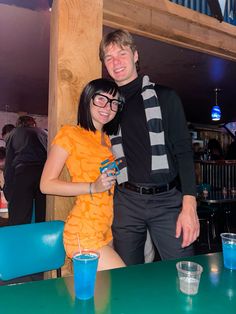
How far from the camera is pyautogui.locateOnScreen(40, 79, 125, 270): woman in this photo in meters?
1.54

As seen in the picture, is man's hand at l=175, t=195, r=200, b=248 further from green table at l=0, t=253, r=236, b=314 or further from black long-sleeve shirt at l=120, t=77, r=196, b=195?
green table at l=0, t=253, r=236, b=314

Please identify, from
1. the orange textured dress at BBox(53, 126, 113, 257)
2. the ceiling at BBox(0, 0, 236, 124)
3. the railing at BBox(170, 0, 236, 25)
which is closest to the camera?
the orange textured dress at BBox(53, 126, 113, 257)

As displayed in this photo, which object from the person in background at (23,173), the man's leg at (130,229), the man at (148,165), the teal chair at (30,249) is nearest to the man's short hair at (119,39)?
the man at (148,165)

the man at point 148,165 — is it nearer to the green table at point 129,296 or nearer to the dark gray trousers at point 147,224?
the dark gray trousers at point 147,224

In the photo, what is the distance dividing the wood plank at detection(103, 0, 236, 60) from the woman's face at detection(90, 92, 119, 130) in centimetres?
107

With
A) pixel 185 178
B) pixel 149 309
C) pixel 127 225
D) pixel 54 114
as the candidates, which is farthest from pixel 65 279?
pixel 54 114

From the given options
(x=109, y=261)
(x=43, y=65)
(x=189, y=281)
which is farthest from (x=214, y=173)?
(x=189, y=281)

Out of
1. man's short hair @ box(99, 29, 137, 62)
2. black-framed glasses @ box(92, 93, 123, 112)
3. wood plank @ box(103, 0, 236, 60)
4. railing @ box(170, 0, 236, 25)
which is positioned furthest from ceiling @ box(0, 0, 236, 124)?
black-framed glasses @ box(92, 93, 123, 112)

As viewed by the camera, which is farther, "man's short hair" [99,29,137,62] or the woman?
"man's short hair" [99,29,137,62]

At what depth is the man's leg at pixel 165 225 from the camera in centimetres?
176

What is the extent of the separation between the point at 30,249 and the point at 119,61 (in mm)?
1217

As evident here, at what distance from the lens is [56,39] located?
2.09m

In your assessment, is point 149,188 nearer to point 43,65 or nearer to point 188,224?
point 188,224

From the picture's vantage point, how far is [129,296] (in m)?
1.00
